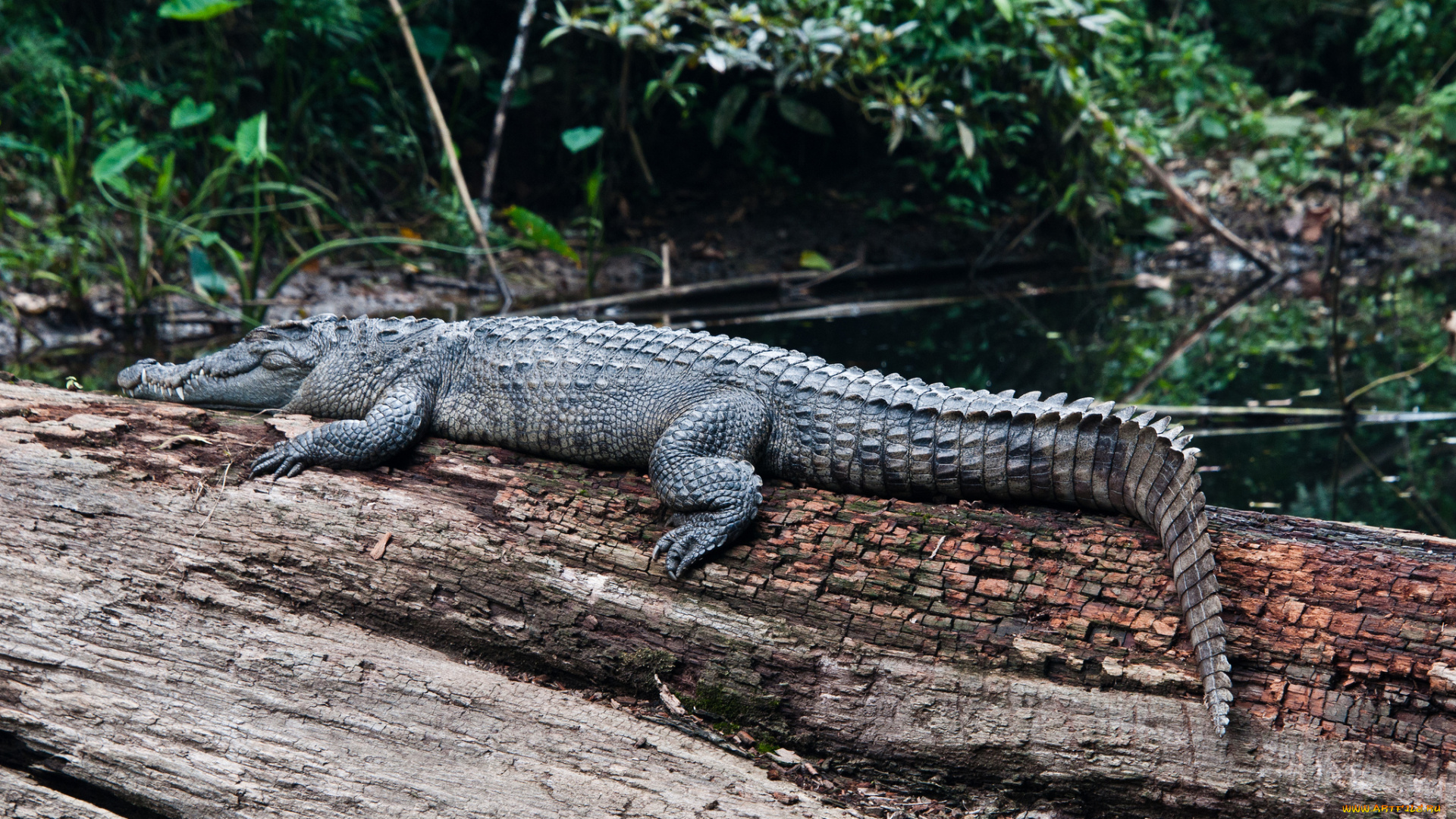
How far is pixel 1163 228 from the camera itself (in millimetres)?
10625

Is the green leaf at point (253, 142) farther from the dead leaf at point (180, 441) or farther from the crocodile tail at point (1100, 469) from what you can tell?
the crocodile tail at point (1100, 469)

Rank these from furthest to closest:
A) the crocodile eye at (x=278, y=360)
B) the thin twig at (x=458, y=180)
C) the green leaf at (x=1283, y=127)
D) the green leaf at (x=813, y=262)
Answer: the green leaf at (x=1283, y=127) → the green leaf at (x=813, y=262) → the thin twig at (x=458, y=180) → the crocodile eye at (x=278, y=360)

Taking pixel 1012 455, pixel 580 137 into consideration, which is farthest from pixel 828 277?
pixel 1012 455

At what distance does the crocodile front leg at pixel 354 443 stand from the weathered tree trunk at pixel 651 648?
0.38 ft

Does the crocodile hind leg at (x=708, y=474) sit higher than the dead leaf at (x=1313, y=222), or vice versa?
the dead leaf at (x=1313, y=222)

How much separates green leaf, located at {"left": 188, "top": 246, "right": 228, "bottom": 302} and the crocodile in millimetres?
3016

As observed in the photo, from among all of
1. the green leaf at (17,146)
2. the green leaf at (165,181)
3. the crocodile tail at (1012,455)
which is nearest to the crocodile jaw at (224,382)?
the crocodile tail at (1012,455)

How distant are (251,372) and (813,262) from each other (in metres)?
6.16

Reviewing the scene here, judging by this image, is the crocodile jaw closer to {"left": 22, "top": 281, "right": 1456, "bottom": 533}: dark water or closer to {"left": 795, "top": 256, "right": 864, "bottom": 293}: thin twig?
{"left": 22, "top": 281, "right": 1456, "bottom": 533}: dark water

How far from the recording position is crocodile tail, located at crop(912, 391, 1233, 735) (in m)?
2.36

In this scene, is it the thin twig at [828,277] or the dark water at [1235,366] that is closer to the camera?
the dark water at [1235,366]

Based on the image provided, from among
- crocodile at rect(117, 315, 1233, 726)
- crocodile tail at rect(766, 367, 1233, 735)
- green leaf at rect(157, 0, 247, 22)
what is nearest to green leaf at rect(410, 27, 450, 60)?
green leaf at rect(157, 0, 247, 22)

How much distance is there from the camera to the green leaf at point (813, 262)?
9.23m

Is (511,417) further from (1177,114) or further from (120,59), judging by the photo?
(1177,114)
